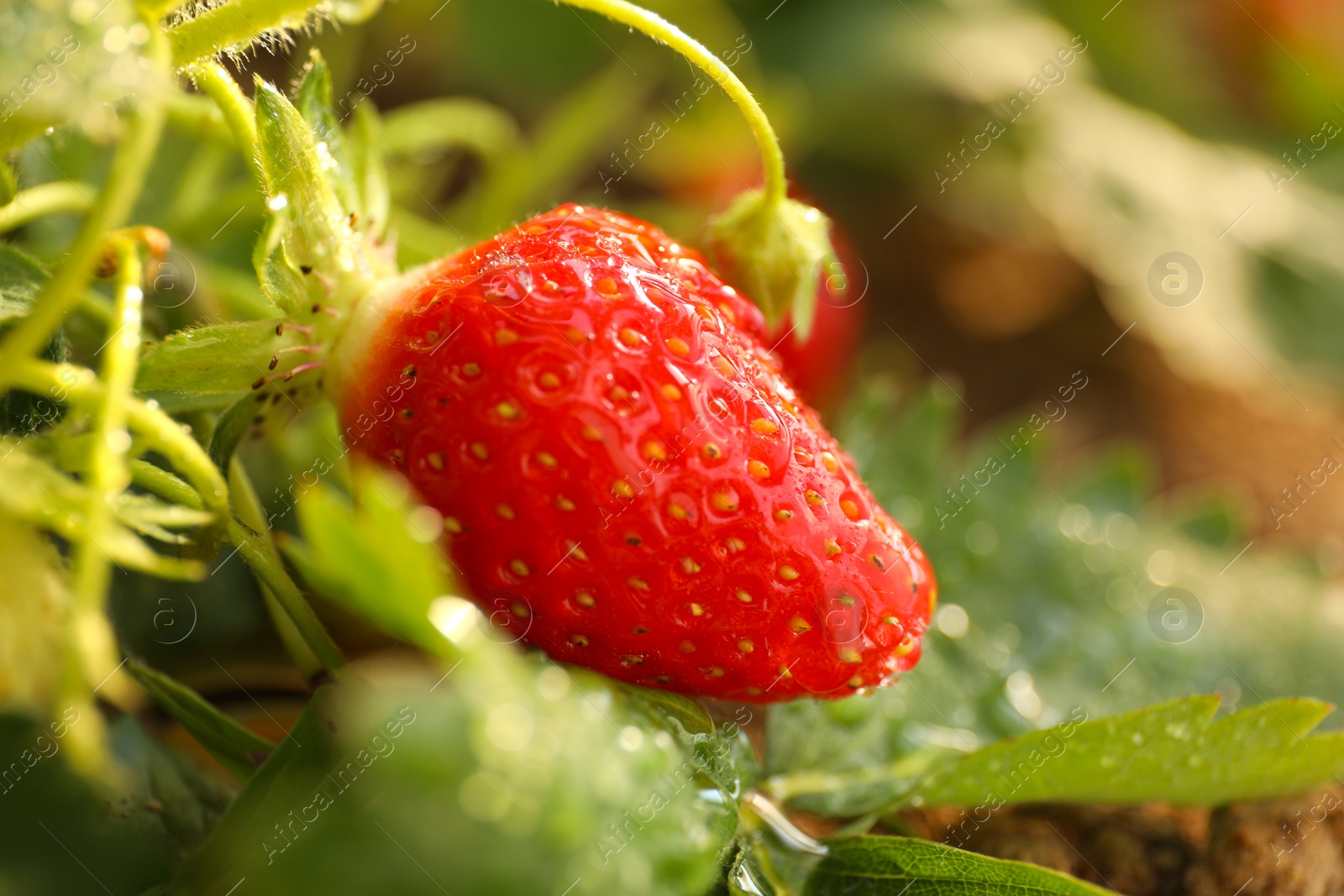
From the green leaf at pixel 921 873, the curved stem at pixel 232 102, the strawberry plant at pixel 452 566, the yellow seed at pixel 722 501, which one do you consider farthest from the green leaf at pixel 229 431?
the green leaf at pixel 921 873

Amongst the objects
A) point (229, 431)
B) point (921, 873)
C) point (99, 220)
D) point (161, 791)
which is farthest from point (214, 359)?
point (921, 873)

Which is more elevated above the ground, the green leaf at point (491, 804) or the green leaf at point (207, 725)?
the green leaf at point (491, 804)

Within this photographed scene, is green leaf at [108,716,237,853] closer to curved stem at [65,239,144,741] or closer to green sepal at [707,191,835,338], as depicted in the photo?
curved stem at [65,239,144,741]

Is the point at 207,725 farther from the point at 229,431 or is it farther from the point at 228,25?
Answer: the point at 228,25

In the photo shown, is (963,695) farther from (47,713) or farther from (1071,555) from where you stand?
(47,713)

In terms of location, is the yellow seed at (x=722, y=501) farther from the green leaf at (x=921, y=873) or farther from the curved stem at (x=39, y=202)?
the curved stem at (x=39, y=202)

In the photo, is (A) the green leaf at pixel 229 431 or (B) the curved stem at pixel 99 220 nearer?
(B) the curved stem at pixel 99 220
